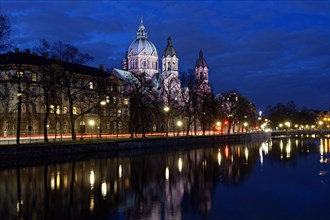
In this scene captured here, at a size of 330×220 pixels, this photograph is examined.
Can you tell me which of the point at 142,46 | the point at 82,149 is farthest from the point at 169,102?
the point at 142,46

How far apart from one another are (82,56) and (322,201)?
1675 inches

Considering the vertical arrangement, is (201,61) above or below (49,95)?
above

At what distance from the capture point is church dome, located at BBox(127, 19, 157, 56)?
134125 mm

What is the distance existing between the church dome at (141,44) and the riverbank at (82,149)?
58.9m

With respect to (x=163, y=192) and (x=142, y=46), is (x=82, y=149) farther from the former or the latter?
(x=142, y=46)

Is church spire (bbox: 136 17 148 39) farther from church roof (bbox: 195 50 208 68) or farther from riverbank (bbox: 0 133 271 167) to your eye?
riverbank (bbox: 0 133 271 167)

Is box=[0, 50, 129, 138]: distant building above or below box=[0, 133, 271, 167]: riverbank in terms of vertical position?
above

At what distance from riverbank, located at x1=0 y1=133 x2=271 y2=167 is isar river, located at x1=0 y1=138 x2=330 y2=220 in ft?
16.4

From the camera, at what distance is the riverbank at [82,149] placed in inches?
1714

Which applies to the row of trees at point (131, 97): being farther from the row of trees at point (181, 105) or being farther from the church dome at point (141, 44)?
the church dome at point (141, 44)

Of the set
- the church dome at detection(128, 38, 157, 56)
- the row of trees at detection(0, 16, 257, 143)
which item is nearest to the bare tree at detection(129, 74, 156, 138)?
the row of trees at detection(0, 16, 257, 143)

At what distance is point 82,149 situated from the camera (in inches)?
2062

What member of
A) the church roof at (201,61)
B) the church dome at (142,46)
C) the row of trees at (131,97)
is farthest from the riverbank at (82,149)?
the church roof at (201,61)

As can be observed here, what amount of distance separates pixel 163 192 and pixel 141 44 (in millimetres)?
112147
